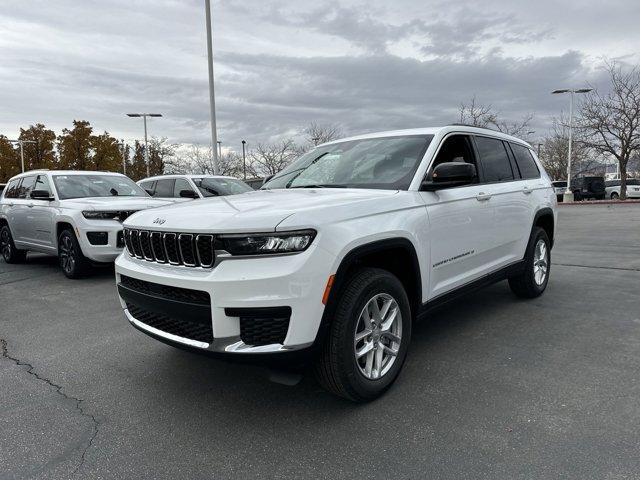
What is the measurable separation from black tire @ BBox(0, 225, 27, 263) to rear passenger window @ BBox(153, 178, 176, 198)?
320 centimetres

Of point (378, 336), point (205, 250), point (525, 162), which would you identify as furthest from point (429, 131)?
point (205, 250)

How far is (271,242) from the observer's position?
2.63 meters

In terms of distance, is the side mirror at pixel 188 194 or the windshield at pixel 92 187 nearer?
the windshield at pixel 92 187

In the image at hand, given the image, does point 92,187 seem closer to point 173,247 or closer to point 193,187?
point 193,187

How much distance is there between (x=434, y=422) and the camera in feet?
9.45

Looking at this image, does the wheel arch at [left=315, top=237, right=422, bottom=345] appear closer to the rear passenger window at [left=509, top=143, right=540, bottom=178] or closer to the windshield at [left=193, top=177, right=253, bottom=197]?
the rear passenger window at [left=509, top=143, right=540, bottom=178]

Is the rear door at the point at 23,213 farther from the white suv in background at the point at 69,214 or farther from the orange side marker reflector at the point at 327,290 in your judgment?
the orange side marker reflector at the point at 327,290

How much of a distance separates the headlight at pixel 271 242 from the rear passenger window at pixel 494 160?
8.23 feet

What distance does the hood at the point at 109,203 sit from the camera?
287 inches

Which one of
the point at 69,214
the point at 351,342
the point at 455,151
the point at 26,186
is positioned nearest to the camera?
the point at 351,342

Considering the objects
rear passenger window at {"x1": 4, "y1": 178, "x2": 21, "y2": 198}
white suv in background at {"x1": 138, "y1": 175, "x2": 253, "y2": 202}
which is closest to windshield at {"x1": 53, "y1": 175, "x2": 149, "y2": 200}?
rear passenger window at {"x1": 4, "y1": 178, "x2": 21, "y2": 198}

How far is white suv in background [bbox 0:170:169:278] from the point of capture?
7.20m

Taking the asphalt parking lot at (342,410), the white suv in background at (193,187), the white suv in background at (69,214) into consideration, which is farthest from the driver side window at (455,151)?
the white suv in background at (193,187)

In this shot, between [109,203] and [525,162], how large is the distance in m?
5.83
